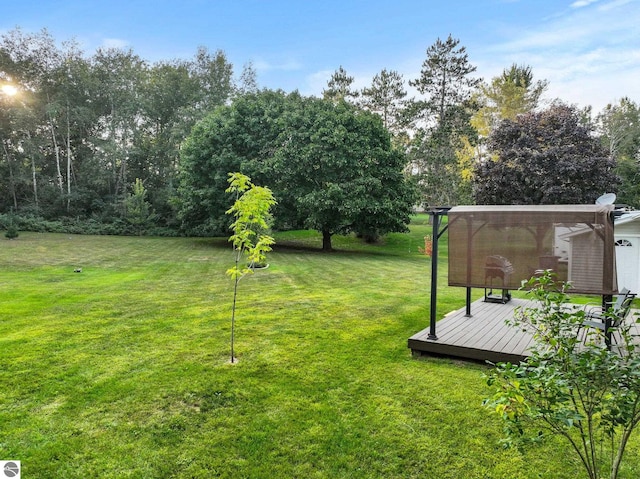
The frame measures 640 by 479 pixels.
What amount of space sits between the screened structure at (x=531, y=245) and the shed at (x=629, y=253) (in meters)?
5.34

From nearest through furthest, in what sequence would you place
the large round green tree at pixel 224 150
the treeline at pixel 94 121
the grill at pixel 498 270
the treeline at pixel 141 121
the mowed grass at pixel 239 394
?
the mowed grass at pixel 239 394, the grill at pixel 498 270, the large round green tree at pixel 224 150, the treeline at pixel 141 121, the treeline at pixel 94 121

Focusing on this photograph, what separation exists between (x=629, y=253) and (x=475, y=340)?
6.09 metres

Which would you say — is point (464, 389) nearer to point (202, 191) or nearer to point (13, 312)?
point (13, 312)

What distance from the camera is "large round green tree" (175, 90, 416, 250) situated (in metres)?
14.8

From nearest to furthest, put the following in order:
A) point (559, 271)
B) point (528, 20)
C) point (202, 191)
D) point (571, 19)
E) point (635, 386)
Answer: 1. point (635, 386)
2. point (559, 271)
3. point (571, 19)
4. point (528, 20)
5. point (202, 191)

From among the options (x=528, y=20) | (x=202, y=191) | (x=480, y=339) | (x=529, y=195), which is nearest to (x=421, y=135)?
(x=529, y=195)

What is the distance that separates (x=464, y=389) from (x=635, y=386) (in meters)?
2.26

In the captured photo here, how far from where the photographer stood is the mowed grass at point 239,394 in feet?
8.43

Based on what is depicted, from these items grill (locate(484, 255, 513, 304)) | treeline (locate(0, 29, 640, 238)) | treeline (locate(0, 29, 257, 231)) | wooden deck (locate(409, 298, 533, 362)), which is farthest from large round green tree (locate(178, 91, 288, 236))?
grill (locate(484, 255, 513, 304))

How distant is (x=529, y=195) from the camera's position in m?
16.7

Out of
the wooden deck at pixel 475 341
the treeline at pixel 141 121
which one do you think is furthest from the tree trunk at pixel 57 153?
the wooden deck at pixel 475 341
